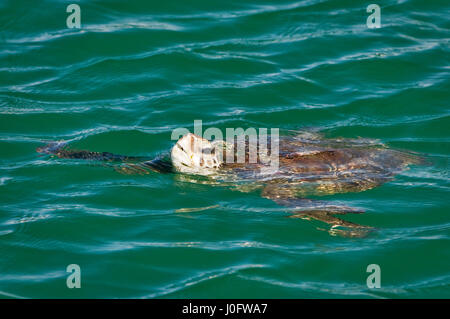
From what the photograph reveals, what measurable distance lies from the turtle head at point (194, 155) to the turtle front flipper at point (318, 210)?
2.44 feet

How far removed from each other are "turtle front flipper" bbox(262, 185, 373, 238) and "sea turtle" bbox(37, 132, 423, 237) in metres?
0.01

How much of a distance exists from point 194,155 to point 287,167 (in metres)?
1.09

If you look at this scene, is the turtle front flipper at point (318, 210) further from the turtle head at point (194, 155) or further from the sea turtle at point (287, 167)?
the turtle head at point (194, 155)

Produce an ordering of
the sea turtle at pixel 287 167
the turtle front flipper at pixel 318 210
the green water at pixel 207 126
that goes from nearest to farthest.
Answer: the green water at pixel 207 126 → the turtle front flipper at pixel 318 210 → the sea turtle at pixel 287 167

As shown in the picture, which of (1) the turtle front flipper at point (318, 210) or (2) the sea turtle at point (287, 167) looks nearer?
(1) the turtle front flipper at point (318, 210)

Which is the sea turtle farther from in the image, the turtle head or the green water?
the green water

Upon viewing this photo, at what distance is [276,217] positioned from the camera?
247 inches

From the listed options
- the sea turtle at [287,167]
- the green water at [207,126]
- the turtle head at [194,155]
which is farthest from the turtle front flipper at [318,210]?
the turtle head at [194,155]

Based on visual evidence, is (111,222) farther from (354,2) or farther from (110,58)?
(354,2)

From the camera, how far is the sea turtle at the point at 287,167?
6789 mm

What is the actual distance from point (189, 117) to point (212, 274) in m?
3.47

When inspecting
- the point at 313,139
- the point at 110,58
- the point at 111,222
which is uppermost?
the point at 110,58

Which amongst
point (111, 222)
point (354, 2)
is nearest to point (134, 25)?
point (354, 2)

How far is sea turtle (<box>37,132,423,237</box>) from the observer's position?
267 inches
